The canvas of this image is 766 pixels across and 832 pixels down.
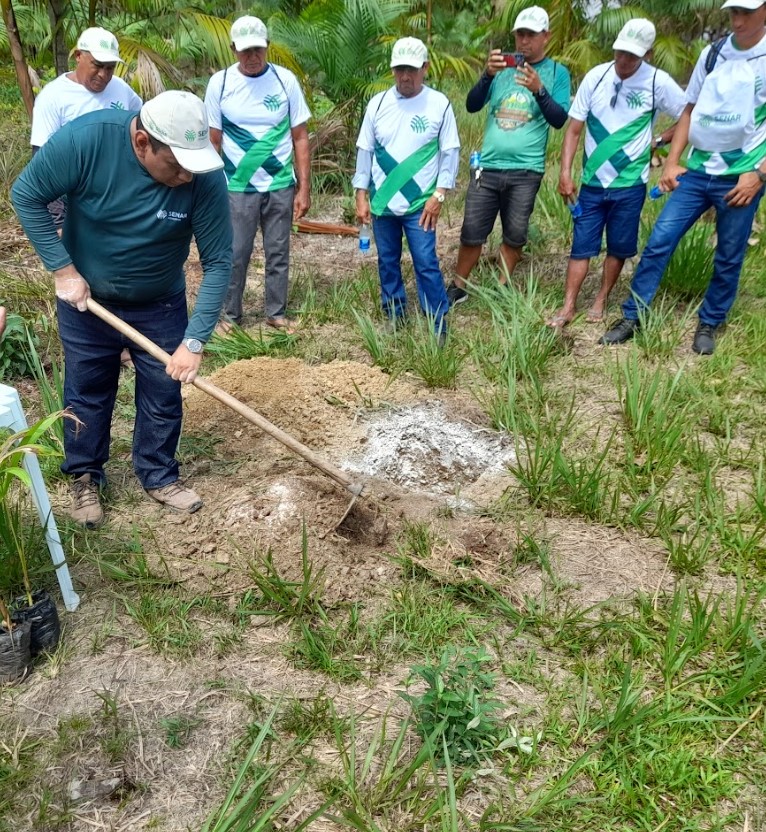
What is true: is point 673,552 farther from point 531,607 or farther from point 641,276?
Answer: point 641,276

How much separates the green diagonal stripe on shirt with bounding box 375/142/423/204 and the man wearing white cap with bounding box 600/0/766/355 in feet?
4.99

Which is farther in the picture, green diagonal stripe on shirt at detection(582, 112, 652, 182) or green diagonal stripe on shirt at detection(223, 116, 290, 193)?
green diagonal stripe on shirt at detection(223, 116, 290, 193)

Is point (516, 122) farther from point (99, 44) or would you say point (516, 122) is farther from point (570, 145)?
point (99, 44)

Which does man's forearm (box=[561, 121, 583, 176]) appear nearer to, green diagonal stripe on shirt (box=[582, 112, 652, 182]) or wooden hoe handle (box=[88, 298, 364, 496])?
green diagonal stripe on shirt (box=[582, 112, 652, 182])

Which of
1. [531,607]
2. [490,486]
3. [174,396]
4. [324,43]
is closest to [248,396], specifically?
[174,396]

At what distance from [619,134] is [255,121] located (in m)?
2.27

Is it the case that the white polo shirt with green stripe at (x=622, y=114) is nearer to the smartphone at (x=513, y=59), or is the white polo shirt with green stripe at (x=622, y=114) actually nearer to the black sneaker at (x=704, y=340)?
the smartphone at (x=513, y=59)

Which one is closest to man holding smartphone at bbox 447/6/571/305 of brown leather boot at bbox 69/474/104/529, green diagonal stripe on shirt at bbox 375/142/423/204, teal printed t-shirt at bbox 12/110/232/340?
green diagonal stripe on shirt at bbox 375/142/423/204

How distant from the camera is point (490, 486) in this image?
11.1 feet

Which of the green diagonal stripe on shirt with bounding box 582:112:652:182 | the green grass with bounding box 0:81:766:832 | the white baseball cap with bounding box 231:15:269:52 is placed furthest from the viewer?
the green diagonal stripe on shirt with bounding box 582:112:652:182

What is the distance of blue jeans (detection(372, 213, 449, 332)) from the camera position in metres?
4.51

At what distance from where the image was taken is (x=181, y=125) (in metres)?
2.38

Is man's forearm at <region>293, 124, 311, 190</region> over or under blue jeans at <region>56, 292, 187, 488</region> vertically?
over

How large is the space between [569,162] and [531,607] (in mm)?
3185
